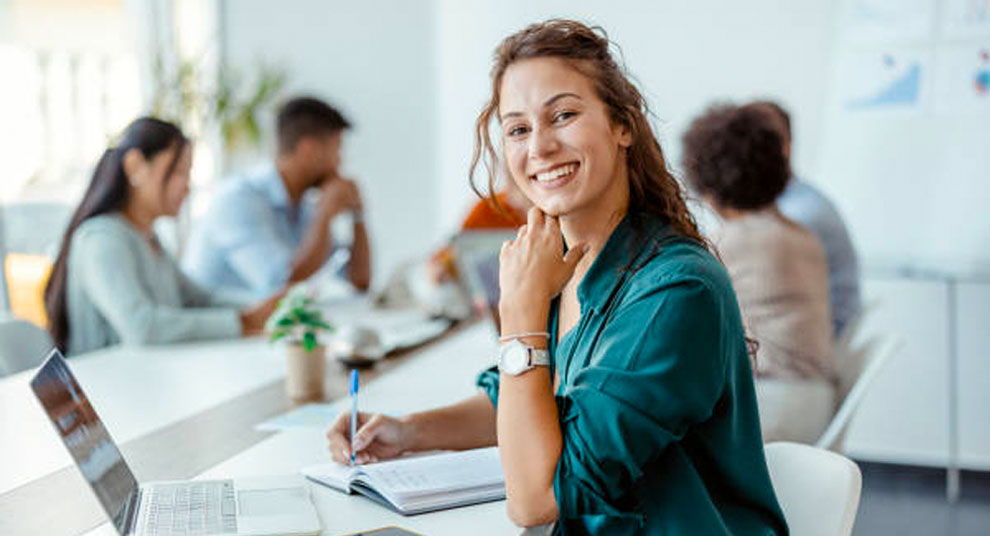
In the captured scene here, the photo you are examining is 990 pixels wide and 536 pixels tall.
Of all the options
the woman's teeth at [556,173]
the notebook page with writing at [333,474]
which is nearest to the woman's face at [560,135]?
the woman's teeth at [556,173]

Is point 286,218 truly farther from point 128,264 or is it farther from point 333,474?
point 333,474

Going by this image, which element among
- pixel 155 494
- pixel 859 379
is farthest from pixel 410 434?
pixel 859 379

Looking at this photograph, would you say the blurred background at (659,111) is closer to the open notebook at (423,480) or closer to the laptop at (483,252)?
the laptop at (483,252)

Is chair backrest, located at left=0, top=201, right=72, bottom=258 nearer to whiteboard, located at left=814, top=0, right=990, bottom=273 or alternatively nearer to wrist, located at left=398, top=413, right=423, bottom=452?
wrist, located at left=398, top=413, right=423, bottom=452

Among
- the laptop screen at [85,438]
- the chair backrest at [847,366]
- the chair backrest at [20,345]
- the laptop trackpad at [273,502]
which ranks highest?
the laptop screen at [85,438]

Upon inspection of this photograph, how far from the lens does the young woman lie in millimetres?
1227

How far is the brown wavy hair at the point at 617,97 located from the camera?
56.8 inches

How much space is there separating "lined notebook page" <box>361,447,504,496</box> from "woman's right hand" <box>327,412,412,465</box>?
0.05 meters

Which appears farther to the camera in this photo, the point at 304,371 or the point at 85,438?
the point at 304,371

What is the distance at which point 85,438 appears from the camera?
1.24m

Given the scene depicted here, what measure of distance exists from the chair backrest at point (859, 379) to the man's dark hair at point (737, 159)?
486 millimetres

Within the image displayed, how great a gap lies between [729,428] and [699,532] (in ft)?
0.47

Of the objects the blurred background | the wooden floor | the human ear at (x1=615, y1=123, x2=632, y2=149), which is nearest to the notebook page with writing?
the human ear at (x1=615, y1=123, x2=632, y2=149)

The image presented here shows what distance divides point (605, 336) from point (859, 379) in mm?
1239
